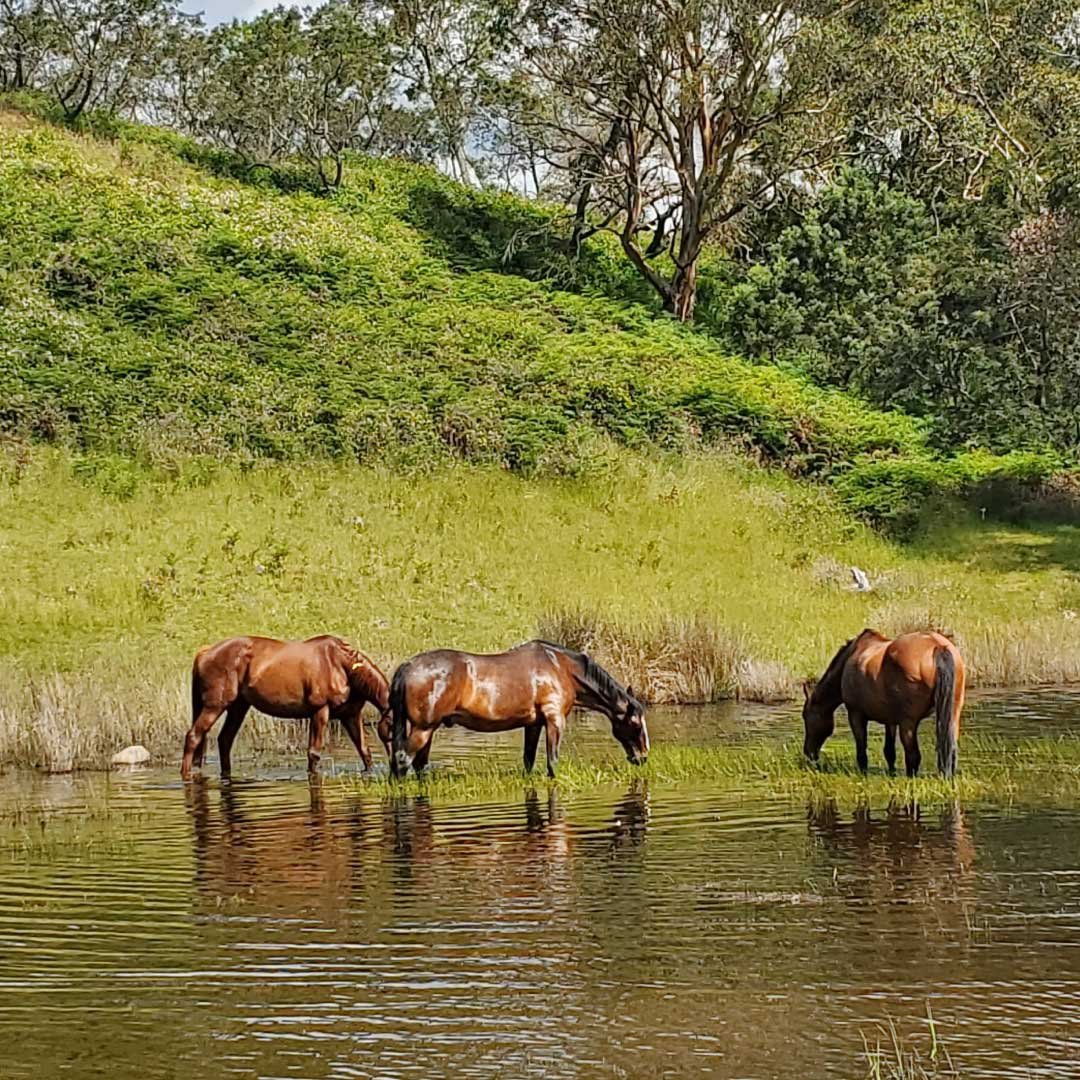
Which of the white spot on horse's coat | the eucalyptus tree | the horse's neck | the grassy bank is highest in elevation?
the eucalyptus tree

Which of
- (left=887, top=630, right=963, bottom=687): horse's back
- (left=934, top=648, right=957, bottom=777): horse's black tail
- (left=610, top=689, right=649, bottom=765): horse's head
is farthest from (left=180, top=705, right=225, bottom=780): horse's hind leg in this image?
(left=934, top=648, right=957, bottom=777): horse's black tail

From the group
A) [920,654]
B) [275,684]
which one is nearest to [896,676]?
[920,654]

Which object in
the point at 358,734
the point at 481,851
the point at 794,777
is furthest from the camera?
the point at 358,734

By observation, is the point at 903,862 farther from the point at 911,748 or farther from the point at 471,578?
the point at 471,578

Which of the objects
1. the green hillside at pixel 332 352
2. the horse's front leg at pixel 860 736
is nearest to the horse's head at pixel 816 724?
the horse's front leg at pixel 860 736

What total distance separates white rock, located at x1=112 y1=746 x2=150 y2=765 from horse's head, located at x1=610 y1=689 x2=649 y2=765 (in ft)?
17.1

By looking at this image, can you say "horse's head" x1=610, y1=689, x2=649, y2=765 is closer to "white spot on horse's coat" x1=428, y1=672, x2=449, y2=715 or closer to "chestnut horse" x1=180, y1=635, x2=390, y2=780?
"white spot on horse's coat" x1=428, y1=672, x2=449, y2=715

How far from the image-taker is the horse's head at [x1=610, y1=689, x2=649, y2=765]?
1519 centimetres

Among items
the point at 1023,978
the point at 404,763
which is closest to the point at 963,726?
the point at 404,763

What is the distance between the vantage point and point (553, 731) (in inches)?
573

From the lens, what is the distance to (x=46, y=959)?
813 cm

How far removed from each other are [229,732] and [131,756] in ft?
4.98

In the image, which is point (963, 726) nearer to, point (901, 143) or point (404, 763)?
point (404, 763)

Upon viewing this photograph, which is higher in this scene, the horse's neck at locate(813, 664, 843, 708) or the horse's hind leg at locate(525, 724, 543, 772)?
the horse's neck at locate(813, 664, 843, 708)
